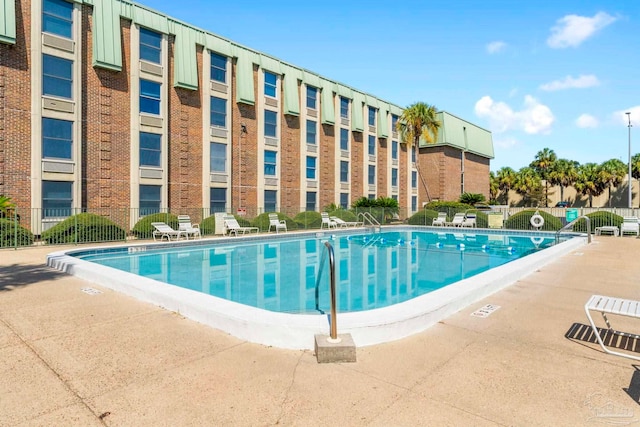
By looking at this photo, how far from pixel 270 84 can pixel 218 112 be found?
496 cm

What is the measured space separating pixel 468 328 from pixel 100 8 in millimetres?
22092

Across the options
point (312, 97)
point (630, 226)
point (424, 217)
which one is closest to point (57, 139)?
point (312, 97)

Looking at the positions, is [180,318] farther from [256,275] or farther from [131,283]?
[256,275]

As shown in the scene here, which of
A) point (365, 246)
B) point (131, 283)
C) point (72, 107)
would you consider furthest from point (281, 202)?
point (131, 283)

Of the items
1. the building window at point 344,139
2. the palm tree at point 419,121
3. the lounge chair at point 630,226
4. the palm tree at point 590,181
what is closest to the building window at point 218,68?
the building window at point 344,139

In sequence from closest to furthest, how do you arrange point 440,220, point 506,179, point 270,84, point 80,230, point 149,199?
point 80,230 < point 149,199 < point 440,220 < point 270,84 < point 506,179

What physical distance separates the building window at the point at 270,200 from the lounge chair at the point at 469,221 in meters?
12.9

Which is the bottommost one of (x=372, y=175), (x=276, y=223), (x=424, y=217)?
(x=276, y=223)

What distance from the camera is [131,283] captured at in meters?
6.60

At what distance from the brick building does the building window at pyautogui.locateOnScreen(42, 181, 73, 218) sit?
0.16ft

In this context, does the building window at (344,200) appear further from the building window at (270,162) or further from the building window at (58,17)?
the building window at (58,17)

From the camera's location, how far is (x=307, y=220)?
25.1 m

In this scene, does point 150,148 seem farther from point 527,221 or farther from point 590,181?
point 590,181

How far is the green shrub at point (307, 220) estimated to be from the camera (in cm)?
2495
